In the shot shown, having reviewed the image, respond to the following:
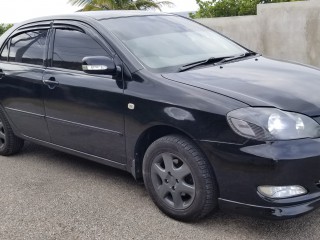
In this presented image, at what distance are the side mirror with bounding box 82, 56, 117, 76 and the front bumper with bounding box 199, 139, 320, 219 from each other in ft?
3.61

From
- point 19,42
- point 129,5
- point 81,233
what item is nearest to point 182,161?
point 81,233

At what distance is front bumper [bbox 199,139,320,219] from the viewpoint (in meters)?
2.88

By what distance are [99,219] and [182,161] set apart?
0.85 m

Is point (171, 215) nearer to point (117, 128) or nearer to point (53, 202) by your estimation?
point (117, 128)

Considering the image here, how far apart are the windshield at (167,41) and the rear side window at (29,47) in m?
0.88

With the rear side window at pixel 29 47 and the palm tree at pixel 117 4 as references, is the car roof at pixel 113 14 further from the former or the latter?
the palm tree at pixel 117 4

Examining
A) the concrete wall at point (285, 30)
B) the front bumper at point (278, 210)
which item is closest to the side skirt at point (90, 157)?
the front bumper at point (278, 210)

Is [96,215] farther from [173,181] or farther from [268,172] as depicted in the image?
[268,172]

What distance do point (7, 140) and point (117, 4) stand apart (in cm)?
1317

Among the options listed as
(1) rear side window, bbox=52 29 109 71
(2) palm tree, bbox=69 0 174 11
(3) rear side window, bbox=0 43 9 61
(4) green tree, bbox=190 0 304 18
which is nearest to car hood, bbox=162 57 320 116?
(1) rear side window, bbox=52 29 109 71

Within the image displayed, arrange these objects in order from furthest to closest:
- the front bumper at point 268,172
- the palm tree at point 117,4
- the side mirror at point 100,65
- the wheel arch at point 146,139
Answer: the palm tree at point 117,4
the side mirror at point 100,65
the wheel arch at point 146,139
the front bumper at point 268,172

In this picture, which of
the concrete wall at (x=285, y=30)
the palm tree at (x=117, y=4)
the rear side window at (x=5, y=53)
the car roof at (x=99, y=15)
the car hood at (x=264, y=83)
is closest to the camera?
the car hood at (x=264, y=83)

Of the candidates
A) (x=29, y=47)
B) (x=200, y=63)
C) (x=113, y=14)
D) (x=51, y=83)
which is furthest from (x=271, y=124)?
(x=29, y=47)

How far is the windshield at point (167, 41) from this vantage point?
3.83 metres
